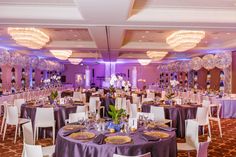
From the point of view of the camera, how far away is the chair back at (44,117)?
634 cm

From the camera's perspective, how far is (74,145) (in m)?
3.52

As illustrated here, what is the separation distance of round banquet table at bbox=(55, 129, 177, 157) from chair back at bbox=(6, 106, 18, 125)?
3322mm

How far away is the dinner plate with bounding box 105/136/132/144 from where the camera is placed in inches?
136

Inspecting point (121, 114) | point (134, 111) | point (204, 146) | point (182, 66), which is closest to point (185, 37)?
point (134, 111)

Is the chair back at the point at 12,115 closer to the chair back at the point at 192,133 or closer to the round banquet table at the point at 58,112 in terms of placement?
the round banquet table at the point at 58,112

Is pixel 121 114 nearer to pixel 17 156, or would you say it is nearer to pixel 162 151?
pixel 162 151

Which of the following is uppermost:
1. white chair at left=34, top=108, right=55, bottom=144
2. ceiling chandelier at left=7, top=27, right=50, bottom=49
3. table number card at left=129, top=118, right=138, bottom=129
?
ceiling chandelier at left=7, top=27, right=50, bottom=49

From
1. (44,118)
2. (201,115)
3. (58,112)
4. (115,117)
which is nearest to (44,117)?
(44,118)

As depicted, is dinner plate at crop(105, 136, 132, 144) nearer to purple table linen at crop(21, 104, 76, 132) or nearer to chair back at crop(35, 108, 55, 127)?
chair back at crop(35, 108, 55, 127)

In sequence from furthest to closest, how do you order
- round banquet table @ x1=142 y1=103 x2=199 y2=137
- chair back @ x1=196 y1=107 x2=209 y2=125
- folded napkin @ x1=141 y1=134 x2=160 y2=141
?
round banquet table @ x1=142 y1=103 x2=199 y2=137 < chair back @ x1=196 y1=107 x2=209 y2=125 < folded napkin @ x1=141 y1=134 x2=160 y2=141

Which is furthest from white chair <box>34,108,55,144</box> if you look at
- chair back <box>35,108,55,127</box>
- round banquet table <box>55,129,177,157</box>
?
round banquet table <box>55,129,177,157</box>

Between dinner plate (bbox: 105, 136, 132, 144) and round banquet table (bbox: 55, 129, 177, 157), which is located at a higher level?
dinner plate (bbox: 105, 136, 132, 144)

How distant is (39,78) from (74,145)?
1834cm

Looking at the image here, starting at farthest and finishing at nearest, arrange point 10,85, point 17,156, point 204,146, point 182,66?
point 182,66, point 10,85, point 17,156, point 204,146
